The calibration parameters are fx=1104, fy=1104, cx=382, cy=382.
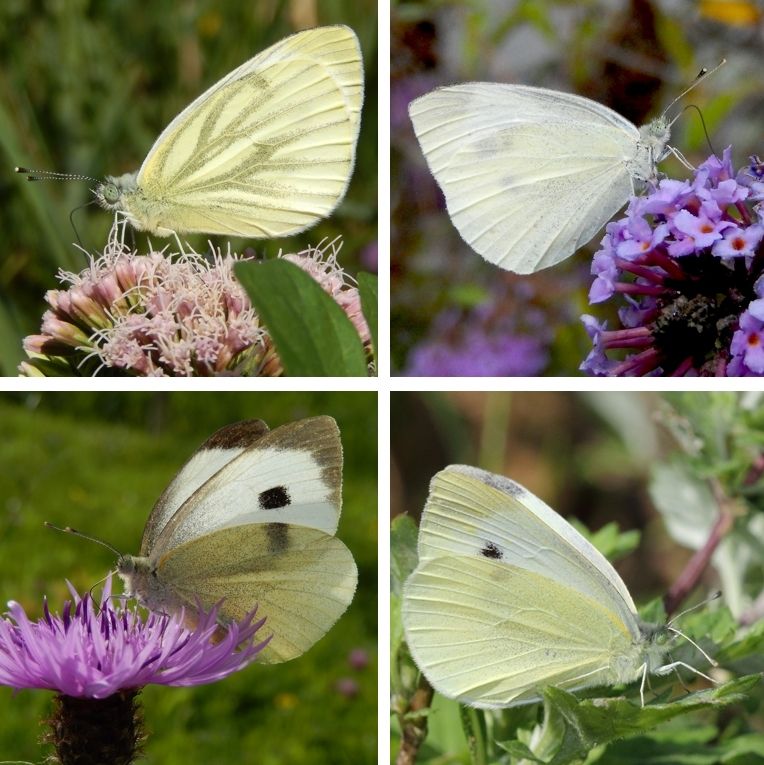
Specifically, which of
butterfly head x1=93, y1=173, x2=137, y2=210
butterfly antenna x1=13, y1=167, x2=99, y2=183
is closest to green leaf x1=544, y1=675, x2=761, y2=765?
butterfly head x1=93, y1=173, x2=137, y2=210

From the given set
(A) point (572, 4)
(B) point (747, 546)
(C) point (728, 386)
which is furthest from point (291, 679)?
(A) point (572, 4)

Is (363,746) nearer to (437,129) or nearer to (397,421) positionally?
(397,421)

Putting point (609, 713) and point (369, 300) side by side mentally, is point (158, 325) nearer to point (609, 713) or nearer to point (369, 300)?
point (369, 300)

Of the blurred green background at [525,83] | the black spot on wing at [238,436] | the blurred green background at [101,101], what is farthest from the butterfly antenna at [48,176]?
the blurred green background at [525,83]

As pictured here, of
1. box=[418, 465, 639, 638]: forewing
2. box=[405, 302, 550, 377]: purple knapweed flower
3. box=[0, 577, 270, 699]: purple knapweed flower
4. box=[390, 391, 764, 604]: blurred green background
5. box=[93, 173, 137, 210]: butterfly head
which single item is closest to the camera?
box=[0, 577, 270, 699]: purple knapweed flower

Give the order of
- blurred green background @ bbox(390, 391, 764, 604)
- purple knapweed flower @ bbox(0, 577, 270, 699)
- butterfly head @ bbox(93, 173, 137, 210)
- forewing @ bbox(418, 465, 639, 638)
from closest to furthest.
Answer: purple knapweed flower @ bbox(0, 577, 270, 699)
forewing @ bbox(418, 465, 639, 638)
butterfly head @ bbox(93, 173, 137, 210)
blurred green background @ bbox(390, 391, 764, 604)

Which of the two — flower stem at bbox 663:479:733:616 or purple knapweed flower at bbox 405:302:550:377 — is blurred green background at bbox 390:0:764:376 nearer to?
purple knapweed flower at bbox 405:302:550:377
